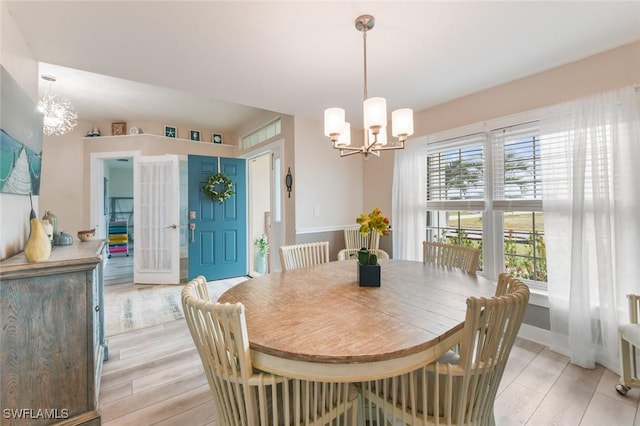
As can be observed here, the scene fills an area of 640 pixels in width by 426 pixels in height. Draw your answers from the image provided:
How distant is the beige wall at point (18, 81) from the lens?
1.46m

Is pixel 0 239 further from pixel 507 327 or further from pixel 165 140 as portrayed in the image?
pixel 165 140

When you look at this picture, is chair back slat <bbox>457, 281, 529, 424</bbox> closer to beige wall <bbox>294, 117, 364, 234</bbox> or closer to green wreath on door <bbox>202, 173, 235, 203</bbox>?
beige wall <bbox>294, 117, 364, 234</bbox>

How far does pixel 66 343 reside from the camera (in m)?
1.45

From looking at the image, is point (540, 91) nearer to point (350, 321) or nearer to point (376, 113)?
point (376, 113)

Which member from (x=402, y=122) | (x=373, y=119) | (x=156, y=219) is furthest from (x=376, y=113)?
(x=156, y=219)

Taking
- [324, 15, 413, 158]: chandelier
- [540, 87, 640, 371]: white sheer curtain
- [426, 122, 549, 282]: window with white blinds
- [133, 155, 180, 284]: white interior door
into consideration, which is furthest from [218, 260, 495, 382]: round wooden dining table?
[133, 155, 180, 284]: white interior door

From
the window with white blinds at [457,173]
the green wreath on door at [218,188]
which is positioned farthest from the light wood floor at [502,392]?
the green wreath on door at [218,188]

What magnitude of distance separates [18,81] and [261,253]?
3.68m

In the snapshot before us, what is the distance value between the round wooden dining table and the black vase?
5 cm

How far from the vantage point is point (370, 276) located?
65.1 inches

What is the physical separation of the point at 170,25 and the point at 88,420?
2.40 metres

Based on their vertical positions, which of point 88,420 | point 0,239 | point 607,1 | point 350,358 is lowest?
point 88,420

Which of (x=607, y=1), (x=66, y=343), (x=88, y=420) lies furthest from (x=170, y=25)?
(x=607, y=1)

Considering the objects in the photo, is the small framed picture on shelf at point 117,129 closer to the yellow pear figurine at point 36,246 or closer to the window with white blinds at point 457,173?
the yellow pear figurine at point 36,246
